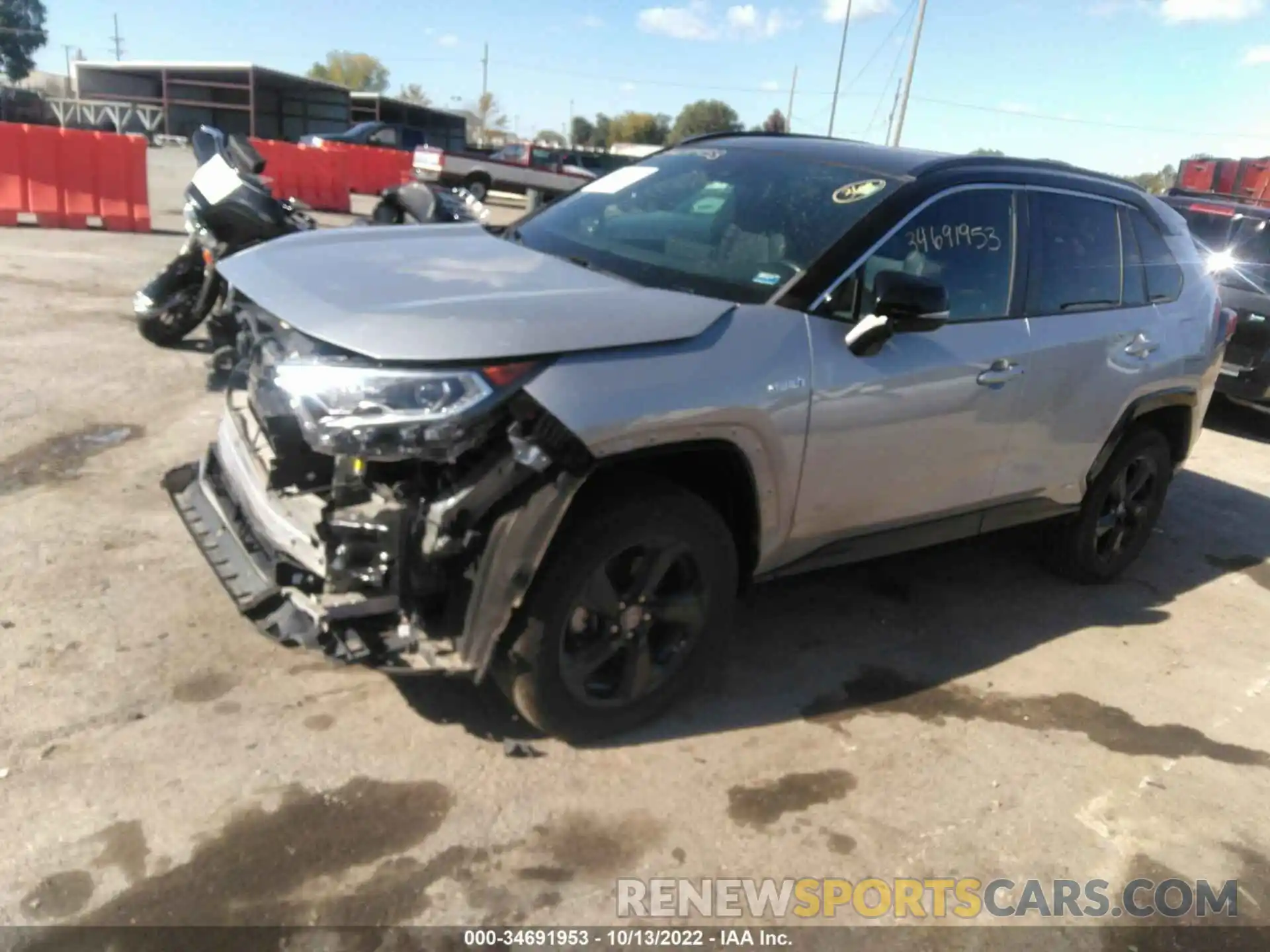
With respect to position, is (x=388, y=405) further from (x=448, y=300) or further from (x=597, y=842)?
(x=597, y=842)

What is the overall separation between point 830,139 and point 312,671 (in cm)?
301

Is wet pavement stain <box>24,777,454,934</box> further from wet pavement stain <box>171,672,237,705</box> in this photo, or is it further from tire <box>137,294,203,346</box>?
tire <box>137,294,203,346</box>

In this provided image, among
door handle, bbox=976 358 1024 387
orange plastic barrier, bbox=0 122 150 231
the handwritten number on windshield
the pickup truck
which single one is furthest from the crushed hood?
the pickup truck

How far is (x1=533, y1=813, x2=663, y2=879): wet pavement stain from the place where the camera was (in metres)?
2.75

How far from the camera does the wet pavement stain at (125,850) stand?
2535 mm

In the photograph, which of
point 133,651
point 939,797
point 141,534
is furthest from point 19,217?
point 939,797

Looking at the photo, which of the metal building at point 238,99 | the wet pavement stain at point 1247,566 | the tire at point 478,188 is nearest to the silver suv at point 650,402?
the wet pavement stain at point 1247,566

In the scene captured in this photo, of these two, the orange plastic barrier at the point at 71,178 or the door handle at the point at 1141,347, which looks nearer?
the door handle at the point at 1141,347

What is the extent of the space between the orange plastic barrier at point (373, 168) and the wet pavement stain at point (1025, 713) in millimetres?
19987

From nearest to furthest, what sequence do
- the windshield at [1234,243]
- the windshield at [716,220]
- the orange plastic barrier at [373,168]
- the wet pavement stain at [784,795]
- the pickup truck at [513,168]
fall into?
the wet pavement stain at [784,795] < the windshield at [716,220] < the windshield at [1234,243] < the pickup truck at [513,168] < the orange plastic barrier at [373,168]

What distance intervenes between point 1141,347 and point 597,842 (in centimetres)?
339

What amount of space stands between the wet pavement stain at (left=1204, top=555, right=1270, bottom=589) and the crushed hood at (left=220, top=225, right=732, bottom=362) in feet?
13.5

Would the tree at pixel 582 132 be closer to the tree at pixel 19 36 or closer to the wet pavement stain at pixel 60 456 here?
the tree at pixel 19 36

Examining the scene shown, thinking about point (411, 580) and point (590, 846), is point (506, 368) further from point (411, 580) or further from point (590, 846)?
point (590, 846)
